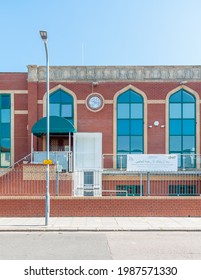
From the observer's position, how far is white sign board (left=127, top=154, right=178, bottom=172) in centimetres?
1595

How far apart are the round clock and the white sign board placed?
25.7ft

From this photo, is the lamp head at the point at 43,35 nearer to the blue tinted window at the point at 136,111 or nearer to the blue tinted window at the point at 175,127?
the blue tinted window at the point at 136,111

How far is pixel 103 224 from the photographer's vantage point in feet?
38.0

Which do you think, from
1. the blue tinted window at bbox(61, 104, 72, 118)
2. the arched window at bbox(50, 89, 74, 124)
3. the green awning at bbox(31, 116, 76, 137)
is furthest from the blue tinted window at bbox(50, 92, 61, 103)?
the green awning at bbox(31, 116, 76, 137)

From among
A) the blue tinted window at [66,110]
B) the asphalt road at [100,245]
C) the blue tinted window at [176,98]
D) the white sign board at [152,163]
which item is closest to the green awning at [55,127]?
the blue tinted window at [66,110]

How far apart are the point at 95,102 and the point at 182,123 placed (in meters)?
7.06

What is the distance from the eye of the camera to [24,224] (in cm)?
1157

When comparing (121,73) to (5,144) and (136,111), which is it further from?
(5,144)

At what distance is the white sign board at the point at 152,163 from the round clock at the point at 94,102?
783 cm

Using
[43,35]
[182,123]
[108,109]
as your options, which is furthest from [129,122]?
[43,35]

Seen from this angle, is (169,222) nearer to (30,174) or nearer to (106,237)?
(106,237)

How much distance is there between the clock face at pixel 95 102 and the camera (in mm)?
22672

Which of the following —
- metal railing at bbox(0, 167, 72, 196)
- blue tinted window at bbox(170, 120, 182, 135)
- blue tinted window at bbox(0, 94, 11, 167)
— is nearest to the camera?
metal railing at bbox(0, 167, 72, 196)

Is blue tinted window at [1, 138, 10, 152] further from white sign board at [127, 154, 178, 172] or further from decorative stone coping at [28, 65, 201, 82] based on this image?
white sign board at [127, 154, 178, 172]
